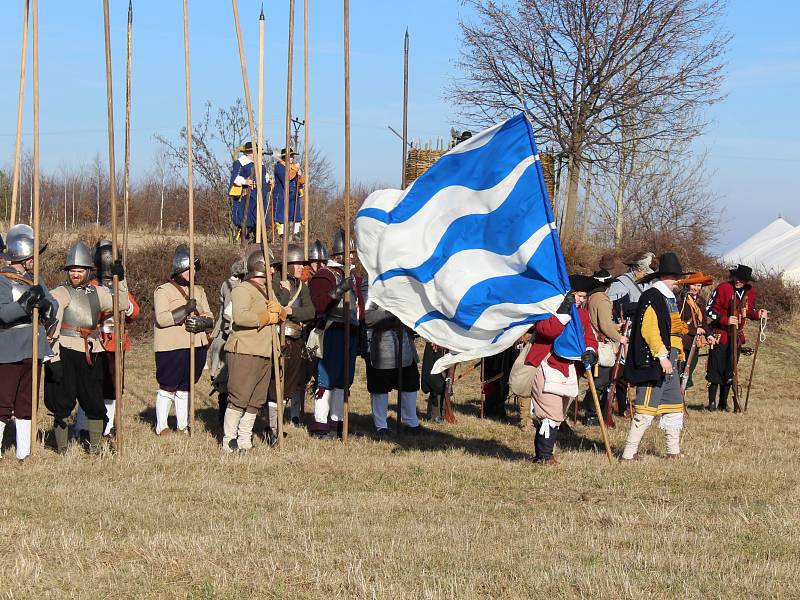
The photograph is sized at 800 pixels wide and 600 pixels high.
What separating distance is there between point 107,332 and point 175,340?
1294 millimetres

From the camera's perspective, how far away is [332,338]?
1227 centimetres

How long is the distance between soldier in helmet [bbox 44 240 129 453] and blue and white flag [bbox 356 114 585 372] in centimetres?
259

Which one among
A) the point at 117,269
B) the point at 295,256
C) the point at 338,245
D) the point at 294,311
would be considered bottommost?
the point at 294,311

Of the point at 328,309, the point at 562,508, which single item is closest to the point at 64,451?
the point at 328,309

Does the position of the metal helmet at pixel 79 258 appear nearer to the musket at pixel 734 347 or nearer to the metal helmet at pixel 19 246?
the metal helmet at pixel 19 246

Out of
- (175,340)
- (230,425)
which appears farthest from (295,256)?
(230,425)

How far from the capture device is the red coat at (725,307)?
635 inches

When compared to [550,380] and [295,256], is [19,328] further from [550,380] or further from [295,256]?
[550,380]

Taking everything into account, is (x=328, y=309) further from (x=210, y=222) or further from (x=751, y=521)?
(x=210, y=222)

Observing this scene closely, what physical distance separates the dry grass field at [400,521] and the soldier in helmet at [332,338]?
39 cm

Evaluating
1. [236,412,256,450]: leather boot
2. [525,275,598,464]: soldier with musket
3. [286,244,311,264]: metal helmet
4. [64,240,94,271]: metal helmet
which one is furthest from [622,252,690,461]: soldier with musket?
[64,240,94,271]: metal helmet

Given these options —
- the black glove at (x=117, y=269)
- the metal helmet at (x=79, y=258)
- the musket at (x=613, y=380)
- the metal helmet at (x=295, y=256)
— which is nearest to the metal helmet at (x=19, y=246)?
the metal helmet at (x=79, y=258)

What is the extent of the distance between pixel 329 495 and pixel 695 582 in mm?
3454

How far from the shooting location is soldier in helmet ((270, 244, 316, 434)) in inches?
458
